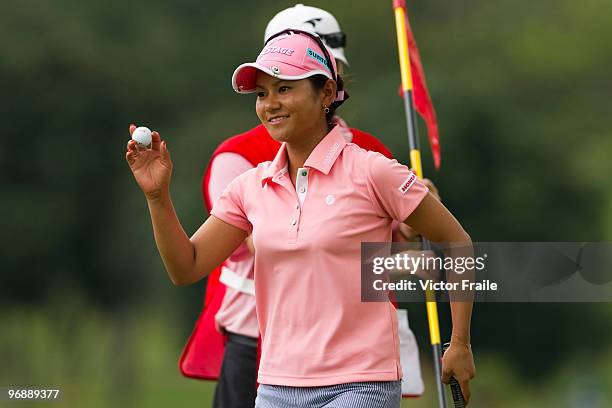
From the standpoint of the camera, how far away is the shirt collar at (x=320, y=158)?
10.8 ft

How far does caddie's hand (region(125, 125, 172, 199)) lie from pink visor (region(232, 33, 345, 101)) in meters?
0.24

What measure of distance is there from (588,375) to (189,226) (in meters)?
5.13

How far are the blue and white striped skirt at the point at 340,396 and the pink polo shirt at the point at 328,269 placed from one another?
18 millimetres

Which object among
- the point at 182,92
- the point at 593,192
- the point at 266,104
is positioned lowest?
the point at 593,192

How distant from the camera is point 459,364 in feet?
10.8

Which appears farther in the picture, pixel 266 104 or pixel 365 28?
pixel 365 28

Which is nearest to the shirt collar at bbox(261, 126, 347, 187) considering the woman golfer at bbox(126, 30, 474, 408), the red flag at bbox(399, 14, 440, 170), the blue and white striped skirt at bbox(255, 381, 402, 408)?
the woman golfer at bbox(126, 30, 474, 408)

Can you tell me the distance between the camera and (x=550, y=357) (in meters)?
14.9

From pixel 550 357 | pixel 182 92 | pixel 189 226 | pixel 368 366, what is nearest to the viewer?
pixel 368 366

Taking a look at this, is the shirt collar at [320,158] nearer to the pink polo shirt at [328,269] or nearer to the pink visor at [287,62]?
the pink polo shirt at [328,269]

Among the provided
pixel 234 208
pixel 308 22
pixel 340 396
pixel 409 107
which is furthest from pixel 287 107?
pixel 409 107

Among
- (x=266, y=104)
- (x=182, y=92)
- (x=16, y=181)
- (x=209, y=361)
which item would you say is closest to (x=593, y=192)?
(x=182, y=92)

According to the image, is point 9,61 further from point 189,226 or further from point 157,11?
point 189,226

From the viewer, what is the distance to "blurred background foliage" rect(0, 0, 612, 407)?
47.3 feet
